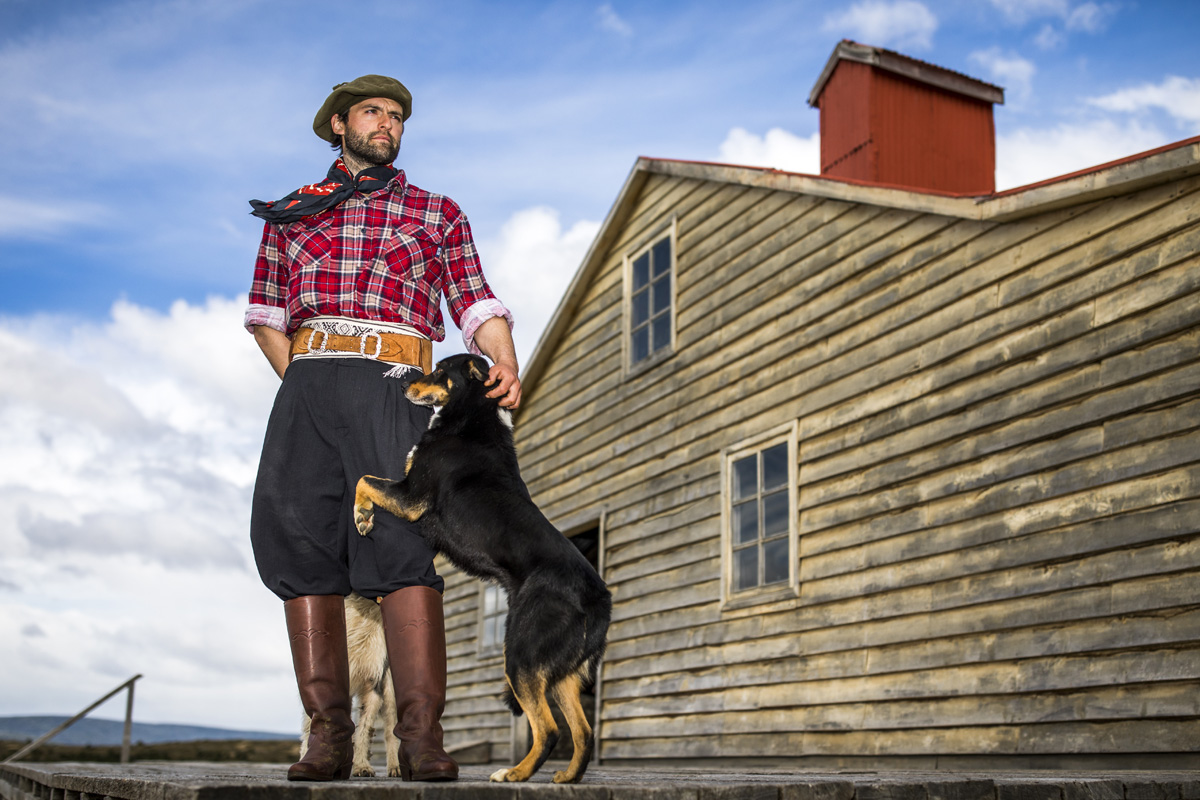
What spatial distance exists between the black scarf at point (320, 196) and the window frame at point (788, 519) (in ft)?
16.7

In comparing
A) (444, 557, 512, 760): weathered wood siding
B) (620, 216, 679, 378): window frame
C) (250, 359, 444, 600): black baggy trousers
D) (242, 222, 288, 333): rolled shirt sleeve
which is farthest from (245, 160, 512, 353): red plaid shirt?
(444, 557, 512, 760): weathered wood siding

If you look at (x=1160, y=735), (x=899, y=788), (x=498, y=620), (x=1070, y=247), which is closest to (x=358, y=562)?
(x=899, y=788)

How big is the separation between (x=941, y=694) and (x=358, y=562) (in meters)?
4.42

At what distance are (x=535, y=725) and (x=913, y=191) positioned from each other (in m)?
5.35

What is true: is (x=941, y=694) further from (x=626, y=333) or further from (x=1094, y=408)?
(x=626, y=333)

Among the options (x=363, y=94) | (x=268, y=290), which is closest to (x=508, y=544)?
(x=268, y=290)

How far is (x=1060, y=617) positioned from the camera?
18.8 feet

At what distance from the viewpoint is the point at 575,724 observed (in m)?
2.96

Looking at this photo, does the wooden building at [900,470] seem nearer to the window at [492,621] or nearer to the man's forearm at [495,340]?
the window at [492,621]

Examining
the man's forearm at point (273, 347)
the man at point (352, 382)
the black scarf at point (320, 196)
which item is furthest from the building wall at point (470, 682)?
the black scarf at point (320, 196)

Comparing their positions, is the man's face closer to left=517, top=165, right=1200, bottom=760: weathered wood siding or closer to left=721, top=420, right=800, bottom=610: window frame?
left=517, top=165, right=1200, bottom=760: weathered wood siding

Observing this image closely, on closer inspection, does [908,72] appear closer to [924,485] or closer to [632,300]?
[632,300]

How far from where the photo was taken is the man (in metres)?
3.10

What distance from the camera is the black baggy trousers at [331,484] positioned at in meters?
3.18
